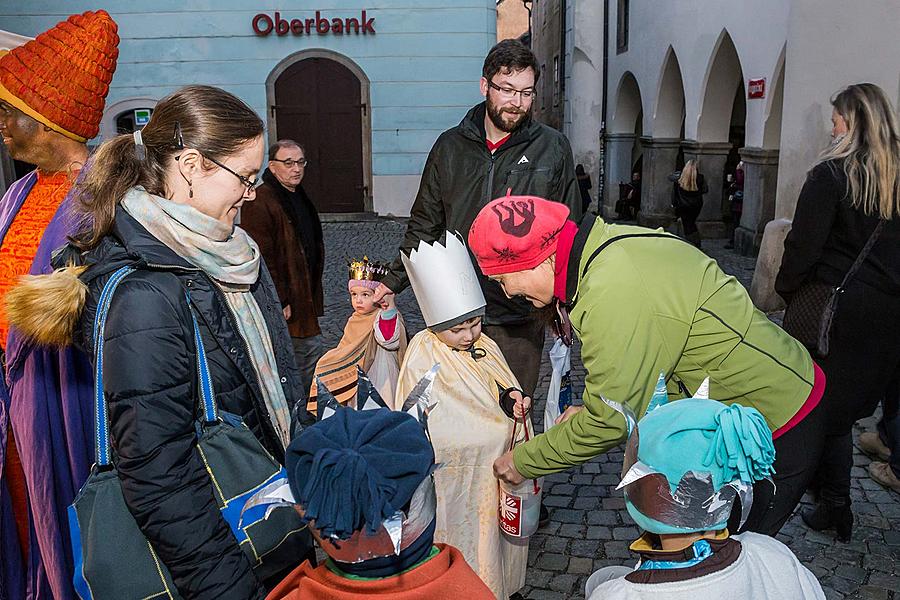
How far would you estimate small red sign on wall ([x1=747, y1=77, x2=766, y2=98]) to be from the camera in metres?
12.7

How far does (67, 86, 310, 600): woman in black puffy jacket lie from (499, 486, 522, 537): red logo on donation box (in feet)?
3.50

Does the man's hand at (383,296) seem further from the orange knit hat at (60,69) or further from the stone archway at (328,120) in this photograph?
the stone archway at (328,120)

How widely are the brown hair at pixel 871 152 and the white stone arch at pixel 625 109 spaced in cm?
1804

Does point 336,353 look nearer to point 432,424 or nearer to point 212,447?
point 432,424

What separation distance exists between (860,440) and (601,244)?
139 inches

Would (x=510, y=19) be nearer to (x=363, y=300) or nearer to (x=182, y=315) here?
(x=363, y=300)

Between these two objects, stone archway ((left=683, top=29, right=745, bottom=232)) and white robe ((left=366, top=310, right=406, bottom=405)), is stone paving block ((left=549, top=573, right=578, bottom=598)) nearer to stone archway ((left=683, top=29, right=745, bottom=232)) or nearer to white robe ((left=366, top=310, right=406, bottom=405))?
white robe ((left=366, top=310, right=406, bottom=405))

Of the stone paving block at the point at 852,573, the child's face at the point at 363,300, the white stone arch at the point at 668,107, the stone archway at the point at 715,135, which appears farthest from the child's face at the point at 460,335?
the white stone arch at the point at 668,107

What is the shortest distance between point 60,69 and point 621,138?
19.7 m

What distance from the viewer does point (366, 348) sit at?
440 centimetres

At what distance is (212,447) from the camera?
1938 millimetres

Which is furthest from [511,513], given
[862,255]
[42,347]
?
[862,255]

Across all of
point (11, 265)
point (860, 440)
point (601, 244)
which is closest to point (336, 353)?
point (11, 265)

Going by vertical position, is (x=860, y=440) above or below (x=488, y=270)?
below
